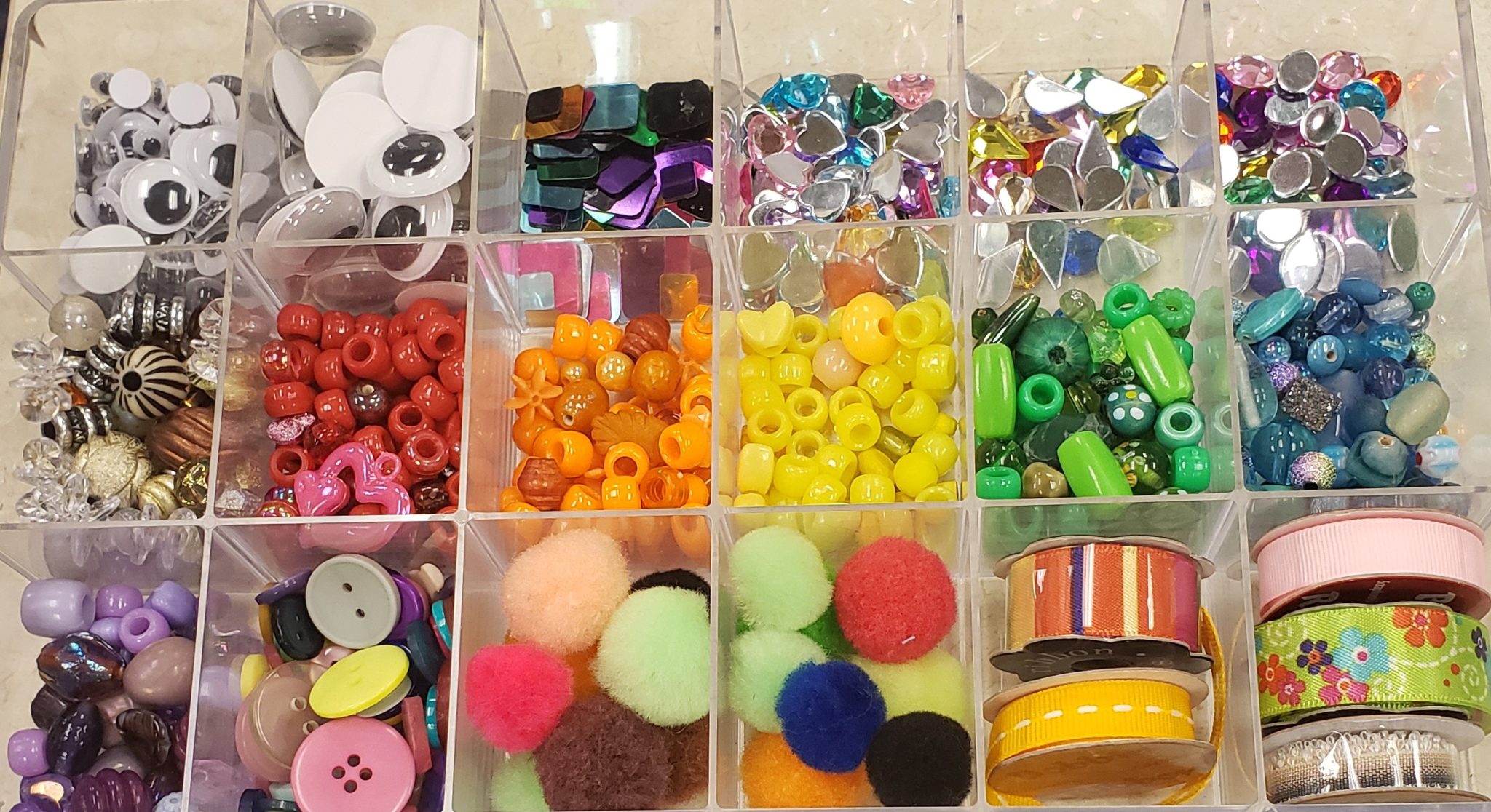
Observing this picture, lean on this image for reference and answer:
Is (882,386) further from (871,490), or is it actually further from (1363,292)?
(1363,292)

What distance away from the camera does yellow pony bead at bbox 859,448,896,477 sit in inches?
79.6

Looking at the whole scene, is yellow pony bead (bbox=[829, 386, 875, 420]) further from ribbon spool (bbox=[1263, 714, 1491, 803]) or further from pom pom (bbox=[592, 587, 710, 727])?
ribbon spool (bbox=[1263, 714, 1491, 803])

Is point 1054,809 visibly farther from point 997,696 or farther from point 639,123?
point 639,123

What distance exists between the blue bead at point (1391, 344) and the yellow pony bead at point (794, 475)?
83cm

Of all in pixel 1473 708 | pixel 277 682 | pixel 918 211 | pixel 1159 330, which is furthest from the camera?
pixel 918 211

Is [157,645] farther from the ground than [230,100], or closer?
closer

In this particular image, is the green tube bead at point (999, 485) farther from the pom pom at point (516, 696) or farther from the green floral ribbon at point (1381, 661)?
the pom pom at point (516, 696)

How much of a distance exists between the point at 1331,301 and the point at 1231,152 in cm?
31

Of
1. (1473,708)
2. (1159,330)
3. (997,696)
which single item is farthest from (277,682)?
(1473,708)

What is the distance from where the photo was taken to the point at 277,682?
1897 mm

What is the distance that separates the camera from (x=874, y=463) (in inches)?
79.7

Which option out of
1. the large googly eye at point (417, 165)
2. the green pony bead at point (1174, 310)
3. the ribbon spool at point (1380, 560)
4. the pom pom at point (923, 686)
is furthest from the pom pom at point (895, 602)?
the large googly eye at point (417, 165)

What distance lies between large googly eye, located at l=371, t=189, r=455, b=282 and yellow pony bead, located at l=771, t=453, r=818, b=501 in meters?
0.59

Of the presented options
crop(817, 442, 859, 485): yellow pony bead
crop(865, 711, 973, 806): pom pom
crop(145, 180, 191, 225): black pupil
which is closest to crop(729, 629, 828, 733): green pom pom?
crop(865, 711, 973, 806): pom pom
